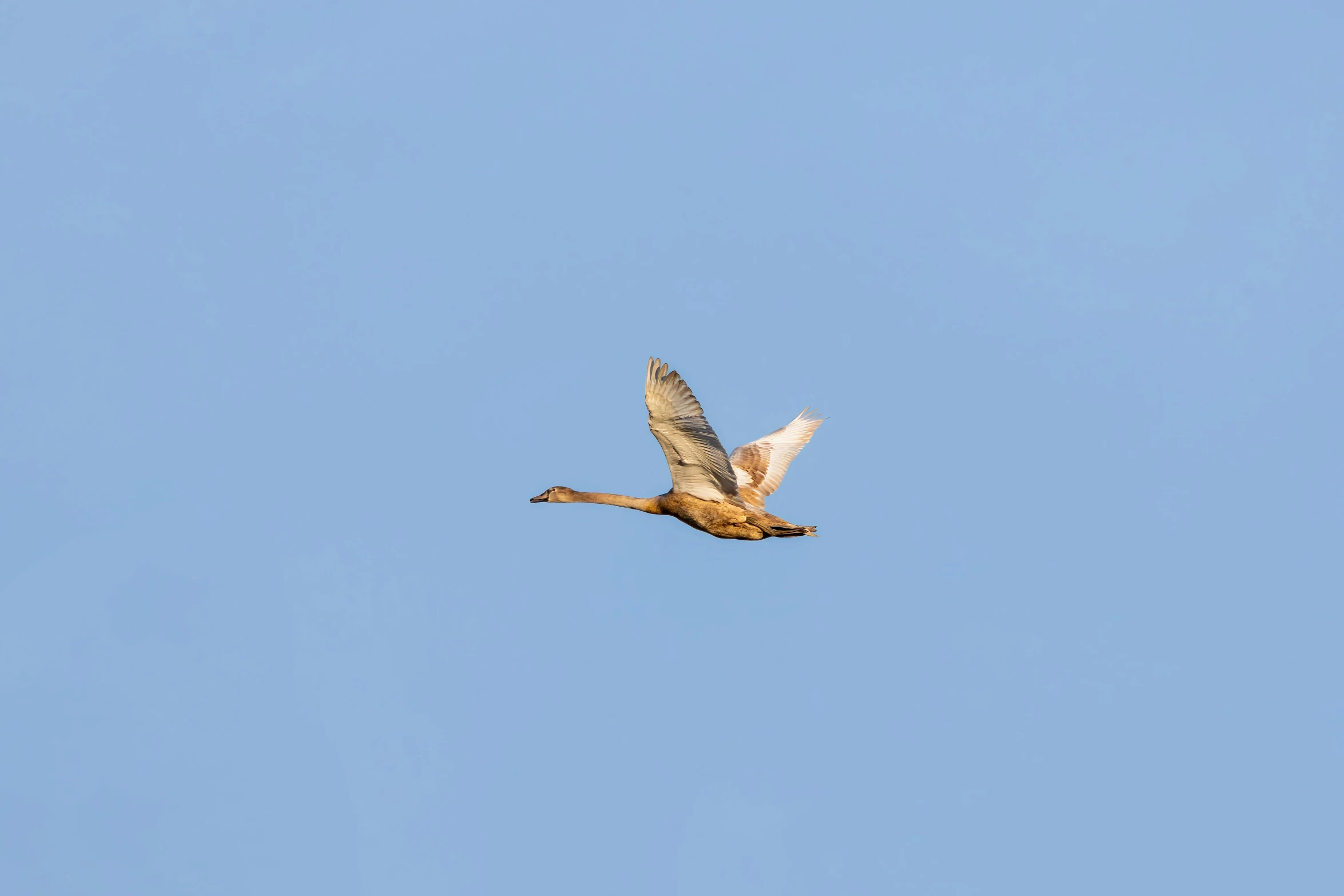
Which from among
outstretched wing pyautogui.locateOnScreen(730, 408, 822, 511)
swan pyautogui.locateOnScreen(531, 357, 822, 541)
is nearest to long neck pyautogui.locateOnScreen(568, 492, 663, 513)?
swan pyautogui.locateOnScreen(531, 357, 822, 541)

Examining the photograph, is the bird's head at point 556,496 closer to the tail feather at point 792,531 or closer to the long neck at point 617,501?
the long neck at point 617,501

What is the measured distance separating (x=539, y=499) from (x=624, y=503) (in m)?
2.06

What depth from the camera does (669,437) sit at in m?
29.0

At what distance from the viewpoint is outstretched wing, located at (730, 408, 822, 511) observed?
33906 millimetres

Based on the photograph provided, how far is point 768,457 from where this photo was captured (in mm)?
35250

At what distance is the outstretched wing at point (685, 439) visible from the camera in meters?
27.8

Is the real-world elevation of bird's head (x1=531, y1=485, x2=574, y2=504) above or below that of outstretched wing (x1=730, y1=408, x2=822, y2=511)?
below

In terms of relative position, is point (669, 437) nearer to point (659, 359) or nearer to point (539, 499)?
point (659, 359)

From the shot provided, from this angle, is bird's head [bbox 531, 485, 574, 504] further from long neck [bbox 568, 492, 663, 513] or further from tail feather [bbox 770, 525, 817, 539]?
tail feather [bbox 770, 525, 817, 539]

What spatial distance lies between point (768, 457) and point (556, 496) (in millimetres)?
5755

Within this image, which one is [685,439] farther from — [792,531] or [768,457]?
[768,457]

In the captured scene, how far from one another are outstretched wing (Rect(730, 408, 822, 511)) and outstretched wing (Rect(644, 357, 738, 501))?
203 centimetres

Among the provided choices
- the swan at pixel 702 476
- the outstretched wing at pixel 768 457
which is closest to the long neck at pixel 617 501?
the swan at pixel 702 476

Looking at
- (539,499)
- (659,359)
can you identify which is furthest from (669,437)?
(539,499)
